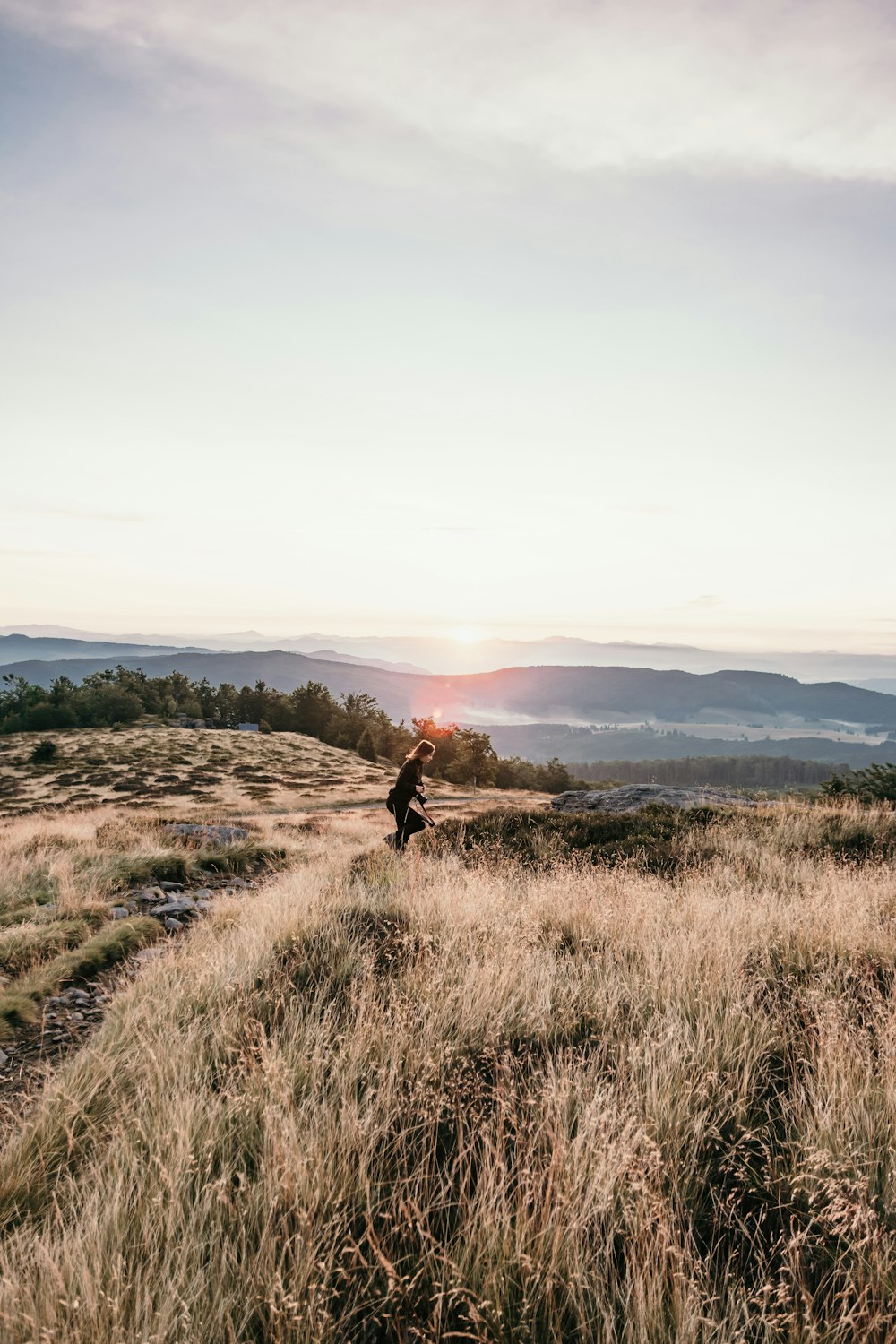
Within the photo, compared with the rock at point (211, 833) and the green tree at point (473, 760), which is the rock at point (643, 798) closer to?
the rock at point (211, 833)

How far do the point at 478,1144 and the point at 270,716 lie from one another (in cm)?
11476

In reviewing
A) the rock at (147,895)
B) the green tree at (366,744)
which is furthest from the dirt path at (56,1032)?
the green tree at (366,744)

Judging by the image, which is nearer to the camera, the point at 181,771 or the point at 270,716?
the point at 181,771

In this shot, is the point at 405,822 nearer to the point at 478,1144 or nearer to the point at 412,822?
the point at 412,822

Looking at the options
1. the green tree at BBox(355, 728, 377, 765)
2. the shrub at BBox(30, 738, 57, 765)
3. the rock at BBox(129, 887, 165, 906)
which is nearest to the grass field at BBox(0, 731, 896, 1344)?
the rock at BBox(129, 887, 165, 906)

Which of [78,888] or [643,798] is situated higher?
[78,888]

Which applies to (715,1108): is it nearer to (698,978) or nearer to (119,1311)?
(698,978)

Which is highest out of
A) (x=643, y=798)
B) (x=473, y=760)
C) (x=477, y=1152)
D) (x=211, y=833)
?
(x=477, y=1152)

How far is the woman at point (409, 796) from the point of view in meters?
11.7

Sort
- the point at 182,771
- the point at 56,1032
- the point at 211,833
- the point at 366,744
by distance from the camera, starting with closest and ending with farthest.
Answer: the point at 56,1032, the point at 211,833, the point at 182,771, the point at 366,744

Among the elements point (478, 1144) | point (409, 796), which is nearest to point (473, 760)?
point (409, 796)

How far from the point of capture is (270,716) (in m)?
113

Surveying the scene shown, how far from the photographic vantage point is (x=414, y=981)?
458 cm

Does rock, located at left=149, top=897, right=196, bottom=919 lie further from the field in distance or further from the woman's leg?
the field in distance
